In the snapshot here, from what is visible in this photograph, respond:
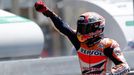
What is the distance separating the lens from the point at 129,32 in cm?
1162

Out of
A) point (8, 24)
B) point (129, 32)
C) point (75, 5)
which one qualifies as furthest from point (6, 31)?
point (75, 5)

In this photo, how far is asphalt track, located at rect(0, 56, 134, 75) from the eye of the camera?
577 cm

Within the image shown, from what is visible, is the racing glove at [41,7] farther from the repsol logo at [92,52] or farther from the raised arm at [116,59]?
the raised arm at [116,59]

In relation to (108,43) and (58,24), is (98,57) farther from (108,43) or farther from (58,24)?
(58,24)

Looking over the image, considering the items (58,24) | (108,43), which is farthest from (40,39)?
(108,43)

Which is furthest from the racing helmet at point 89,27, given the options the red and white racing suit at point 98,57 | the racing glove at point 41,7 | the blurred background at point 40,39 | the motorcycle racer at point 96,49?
the blurred background at point 40,39

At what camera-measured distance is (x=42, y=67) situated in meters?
6.01

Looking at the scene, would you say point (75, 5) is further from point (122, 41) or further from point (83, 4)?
point (122, 41)

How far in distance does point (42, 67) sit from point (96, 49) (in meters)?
1.15

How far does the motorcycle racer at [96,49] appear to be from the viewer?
481 cm

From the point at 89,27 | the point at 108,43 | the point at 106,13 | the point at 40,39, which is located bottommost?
the point at 106,13

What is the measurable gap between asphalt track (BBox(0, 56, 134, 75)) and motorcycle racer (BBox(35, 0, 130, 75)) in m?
0.85

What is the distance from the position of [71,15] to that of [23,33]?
6251mm

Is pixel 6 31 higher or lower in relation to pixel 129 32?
higher
